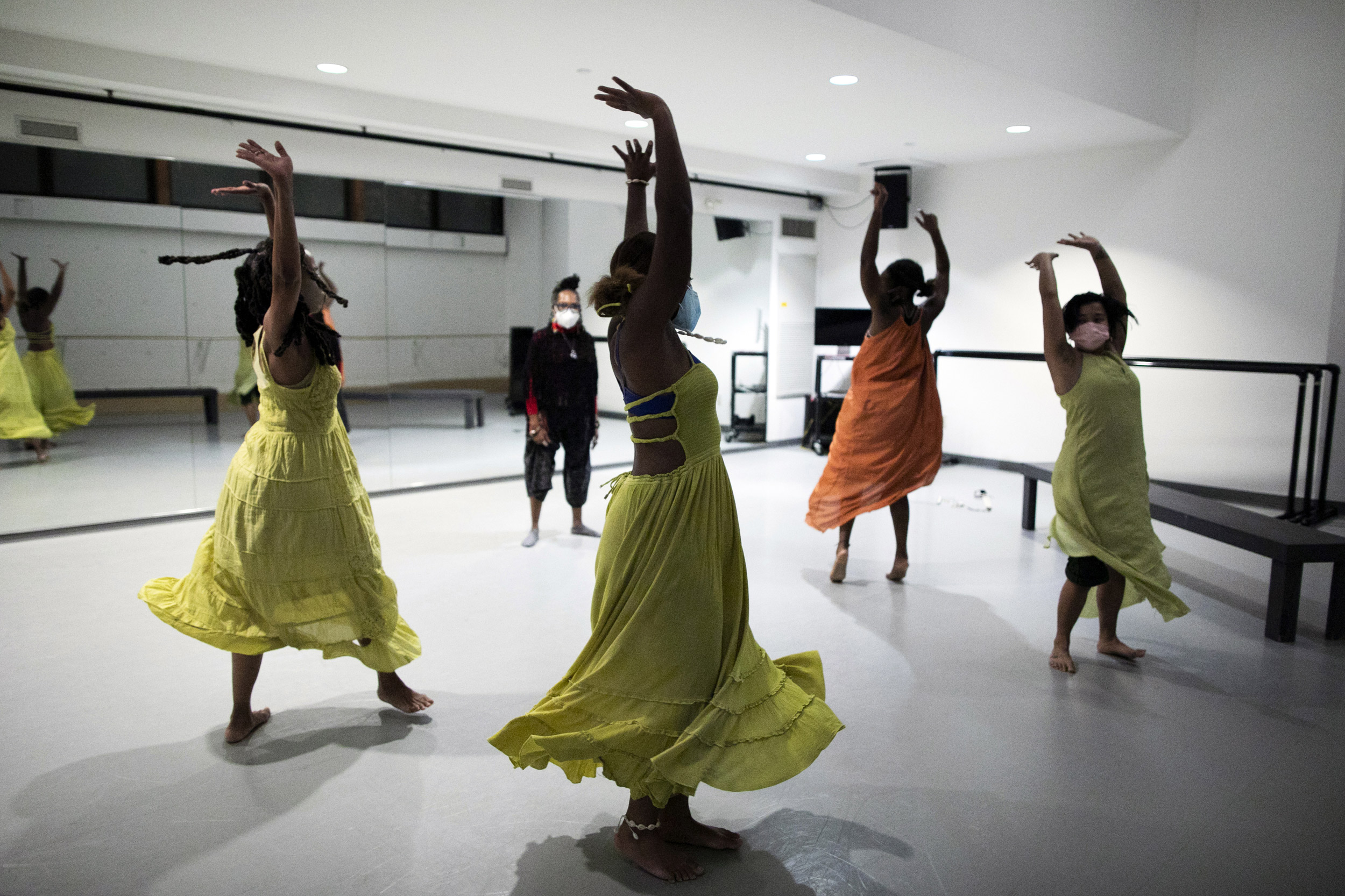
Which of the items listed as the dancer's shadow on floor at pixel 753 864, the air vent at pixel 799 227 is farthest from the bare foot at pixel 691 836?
the air vent at pixel 799 227

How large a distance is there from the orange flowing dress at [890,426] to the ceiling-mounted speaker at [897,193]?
444 cm

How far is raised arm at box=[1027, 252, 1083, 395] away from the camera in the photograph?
302 centimetres

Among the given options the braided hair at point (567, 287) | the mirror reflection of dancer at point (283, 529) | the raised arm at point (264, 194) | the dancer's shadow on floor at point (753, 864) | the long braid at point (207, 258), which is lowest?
the dancer's shadow on floor at point (753, 864)

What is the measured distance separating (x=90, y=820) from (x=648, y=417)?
1.70 meters

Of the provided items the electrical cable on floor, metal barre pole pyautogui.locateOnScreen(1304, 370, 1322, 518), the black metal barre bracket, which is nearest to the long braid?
the electrical cable on floor

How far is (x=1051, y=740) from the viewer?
270 cm

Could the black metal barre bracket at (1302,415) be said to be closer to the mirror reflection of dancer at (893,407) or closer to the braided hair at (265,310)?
the mirror reflection of dancer at (893,407)

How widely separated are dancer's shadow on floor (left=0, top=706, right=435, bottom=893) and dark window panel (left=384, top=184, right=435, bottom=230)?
19.5 ft

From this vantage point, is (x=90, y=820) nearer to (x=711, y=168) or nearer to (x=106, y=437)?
(x=106, y=437)

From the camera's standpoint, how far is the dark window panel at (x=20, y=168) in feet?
15.6

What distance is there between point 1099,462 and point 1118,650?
762 millimetres

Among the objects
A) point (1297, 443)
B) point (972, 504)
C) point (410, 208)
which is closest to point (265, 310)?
point (972, 504)

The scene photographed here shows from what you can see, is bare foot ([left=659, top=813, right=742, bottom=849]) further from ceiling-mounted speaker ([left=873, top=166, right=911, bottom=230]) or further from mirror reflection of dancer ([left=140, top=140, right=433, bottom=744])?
ceiling-mounted speaker ([left=873, top=166, right=911, bottom=230])

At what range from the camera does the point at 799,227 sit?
888 cm
